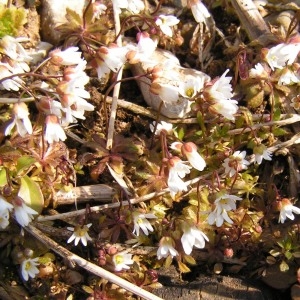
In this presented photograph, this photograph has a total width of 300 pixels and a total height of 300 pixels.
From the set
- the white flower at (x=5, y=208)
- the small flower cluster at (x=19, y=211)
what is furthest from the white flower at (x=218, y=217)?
the white flower at (x=5, y=208)

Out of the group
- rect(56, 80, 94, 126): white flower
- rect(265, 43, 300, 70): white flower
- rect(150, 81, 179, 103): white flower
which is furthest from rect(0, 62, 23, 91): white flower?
rect(265, 43, 300, 70): white flower

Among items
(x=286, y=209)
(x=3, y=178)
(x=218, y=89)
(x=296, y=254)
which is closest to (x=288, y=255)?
(x=296, y=254)

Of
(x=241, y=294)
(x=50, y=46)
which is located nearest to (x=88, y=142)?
(x=50, y=46)

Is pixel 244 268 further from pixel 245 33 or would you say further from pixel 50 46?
pixel 50 46

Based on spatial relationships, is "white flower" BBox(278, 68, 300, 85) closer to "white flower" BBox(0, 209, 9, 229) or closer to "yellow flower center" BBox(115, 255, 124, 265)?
"yellow flower center" BBox(115, 255, 124, 265)

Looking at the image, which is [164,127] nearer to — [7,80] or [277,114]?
[277,114]

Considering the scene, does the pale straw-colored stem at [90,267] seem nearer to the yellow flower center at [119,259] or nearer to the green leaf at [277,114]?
the yellow flower center at [119,259]
